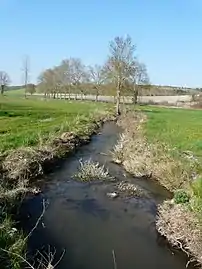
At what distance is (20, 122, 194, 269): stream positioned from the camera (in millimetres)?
9570

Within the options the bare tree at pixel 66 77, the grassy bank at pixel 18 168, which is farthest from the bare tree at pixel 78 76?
the grassy bank at pixel 18 168

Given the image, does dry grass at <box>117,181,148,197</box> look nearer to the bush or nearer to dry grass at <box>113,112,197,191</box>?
dry grass at <box>113,112,197,191</box>

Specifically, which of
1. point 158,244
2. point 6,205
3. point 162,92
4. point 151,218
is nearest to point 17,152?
point 6,205

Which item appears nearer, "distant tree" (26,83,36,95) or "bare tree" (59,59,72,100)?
"bare tree" (59,59,72,100)

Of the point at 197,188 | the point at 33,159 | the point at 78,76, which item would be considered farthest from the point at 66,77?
the point at 197,188

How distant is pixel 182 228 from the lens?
10617mm

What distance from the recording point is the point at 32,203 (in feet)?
43.8

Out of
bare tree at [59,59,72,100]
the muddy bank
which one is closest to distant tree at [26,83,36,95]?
bare tree at [59,59,72,100]

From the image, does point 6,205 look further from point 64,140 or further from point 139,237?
point 64,140

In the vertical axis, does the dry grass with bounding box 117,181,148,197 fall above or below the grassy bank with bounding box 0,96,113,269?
below

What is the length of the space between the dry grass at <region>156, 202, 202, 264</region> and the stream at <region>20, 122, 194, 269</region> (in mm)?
267

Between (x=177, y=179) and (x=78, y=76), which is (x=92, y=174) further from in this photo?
(x=78, y=76)

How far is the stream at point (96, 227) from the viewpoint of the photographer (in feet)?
31.4

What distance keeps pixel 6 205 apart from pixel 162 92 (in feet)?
370
